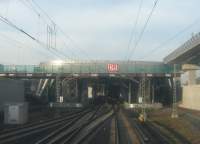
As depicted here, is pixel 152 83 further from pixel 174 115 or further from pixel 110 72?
pixel 174 115

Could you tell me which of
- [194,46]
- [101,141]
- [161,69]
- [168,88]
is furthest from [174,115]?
[168,88]

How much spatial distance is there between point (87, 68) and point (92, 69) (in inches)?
66.2

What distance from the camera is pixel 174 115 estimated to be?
2712 inches

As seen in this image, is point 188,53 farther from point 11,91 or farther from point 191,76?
Answer: point 11,91

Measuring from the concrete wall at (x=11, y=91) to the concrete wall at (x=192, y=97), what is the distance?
106ft

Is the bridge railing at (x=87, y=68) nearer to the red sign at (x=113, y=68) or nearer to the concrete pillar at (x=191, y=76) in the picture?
the red sign at (x=113, y=68)

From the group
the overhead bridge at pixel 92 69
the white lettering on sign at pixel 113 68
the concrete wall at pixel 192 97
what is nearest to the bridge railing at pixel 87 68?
the overhead bridge at pixel 92 69

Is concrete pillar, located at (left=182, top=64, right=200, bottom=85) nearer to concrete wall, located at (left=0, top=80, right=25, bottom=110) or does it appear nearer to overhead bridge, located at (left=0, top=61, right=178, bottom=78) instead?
overhead bridge, located at (left=0, top=61, right=178, bottom=78)

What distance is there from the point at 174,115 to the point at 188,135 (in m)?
27.7

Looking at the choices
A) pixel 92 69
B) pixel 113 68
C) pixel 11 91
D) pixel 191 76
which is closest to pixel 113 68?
pixel 113 68

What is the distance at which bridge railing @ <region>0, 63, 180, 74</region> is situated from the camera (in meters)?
122

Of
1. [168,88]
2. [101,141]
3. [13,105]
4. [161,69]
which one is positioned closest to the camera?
[101,141]

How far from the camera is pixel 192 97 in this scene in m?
96.0

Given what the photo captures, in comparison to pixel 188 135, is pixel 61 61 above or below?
above
